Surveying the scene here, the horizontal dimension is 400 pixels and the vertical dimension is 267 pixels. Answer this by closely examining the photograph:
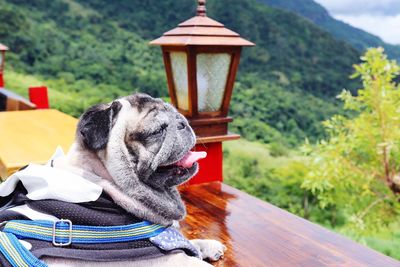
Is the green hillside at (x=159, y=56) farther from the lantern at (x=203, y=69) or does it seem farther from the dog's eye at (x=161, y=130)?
the dog's eye at (x=161, y=130)

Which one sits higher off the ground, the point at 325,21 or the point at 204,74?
the point at 325,21

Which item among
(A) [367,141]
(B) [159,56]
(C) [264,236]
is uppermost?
(C) [264,236]

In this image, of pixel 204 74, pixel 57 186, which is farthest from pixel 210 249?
pixel 204 74

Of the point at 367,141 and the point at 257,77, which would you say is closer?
the point at 367,141

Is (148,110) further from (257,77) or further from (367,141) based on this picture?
(257,77)

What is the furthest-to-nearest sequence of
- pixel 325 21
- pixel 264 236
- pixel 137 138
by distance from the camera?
pixel 325 21 → pixel 264 236 → pixel 137 138

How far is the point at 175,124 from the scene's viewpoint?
131 centimetres

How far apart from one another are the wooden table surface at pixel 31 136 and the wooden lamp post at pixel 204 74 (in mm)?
709

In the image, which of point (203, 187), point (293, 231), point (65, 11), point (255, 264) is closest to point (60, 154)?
point (255, 264)

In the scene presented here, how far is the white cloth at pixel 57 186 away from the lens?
1168mm

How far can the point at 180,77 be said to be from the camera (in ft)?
8.41

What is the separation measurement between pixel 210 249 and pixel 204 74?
3.71 feet

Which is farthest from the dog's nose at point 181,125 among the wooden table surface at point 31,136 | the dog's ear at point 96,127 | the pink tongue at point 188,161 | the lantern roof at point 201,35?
the lantern roof at point 201,35

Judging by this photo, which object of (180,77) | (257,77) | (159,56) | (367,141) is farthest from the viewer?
(257,77)
